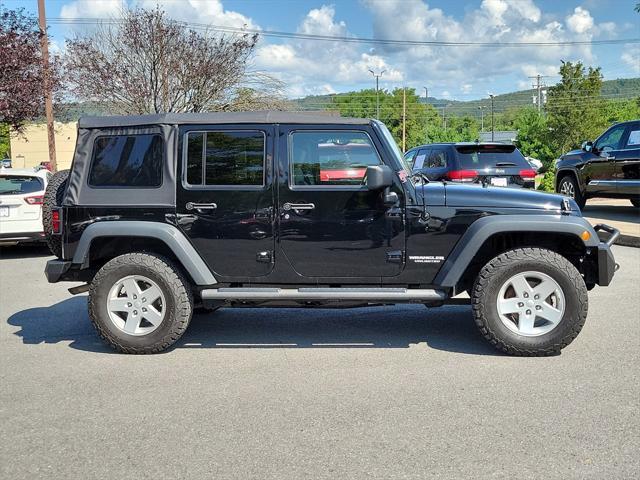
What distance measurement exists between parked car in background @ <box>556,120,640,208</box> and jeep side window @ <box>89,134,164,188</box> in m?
11.1

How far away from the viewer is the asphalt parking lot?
3.41 m

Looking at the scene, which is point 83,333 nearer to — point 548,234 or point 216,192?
point 216,192

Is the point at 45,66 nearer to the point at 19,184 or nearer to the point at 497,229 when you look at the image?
the point at 19,184

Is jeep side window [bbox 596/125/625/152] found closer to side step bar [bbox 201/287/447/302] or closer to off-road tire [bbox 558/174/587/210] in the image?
off-road tire [bbox 558/174/587/210]

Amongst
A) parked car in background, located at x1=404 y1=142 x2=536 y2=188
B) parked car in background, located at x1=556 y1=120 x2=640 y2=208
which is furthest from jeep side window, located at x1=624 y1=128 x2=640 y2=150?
parked car in background, located at x1=404 y1=142 x2=536 y2=188

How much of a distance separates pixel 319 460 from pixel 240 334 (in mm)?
2729

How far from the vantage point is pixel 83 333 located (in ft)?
20.0

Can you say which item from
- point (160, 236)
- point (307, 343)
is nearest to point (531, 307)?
point (307, 343)

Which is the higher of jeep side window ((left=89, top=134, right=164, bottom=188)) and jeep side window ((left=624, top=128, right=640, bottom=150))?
jeep side window ((left=624, top=128, right=640, bottom=150))

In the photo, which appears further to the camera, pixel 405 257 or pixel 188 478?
pixel 405 257

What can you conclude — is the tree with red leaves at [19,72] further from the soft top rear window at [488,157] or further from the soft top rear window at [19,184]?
the soft top rear window at [488,157]

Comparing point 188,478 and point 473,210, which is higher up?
point 473,210

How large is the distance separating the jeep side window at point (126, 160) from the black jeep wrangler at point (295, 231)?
1 centimetres

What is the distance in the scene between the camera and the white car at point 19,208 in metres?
10.4
